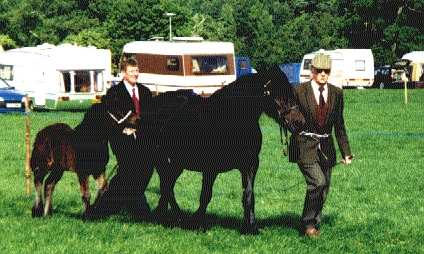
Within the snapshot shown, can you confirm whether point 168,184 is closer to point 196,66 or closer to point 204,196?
point 204,196

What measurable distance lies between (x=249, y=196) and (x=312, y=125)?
3.84ft

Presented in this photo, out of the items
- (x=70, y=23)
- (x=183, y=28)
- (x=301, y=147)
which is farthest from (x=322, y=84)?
(x=70, y=23)

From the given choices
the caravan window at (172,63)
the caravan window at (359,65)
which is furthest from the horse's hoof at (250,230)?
the caravan window at (359,65)

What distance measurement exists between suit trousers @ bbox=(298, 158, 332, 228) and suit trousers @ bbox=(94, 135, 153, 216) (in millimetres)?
2244

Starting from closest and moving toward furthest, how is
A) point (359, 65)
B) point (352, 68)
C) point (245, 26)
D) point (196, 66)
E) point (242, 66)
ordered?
point (196, 66)
point (242, 66)
point (352, 68)
point (359, 65)
point (245, 26)

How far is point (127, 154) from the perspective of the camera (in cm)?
1108

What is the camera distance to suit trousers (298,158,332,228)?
10203 mm

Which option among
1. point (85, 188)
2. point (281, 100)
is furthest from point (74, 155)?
point (281, 100)

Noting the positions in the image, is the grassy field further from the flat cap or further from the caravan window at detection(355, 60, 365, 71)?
the caravan window at detection(355, 60, 365, 71)

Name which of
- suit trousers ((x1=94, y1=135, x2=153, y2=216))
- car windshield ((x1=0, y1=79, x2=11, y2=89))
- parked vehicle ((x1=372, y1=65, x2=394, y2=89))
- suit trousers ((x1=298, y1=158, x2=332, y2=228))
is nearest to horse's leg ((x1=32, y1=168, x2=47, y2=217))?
suit trousers ((x1=94, y1=135, x2=153, y2=216))

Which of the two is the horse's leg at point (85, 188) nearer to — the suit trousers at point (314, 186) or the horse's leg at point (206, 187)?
the horse's leg at point (206, 187)

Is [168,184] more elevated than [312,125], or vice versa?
[312,125]

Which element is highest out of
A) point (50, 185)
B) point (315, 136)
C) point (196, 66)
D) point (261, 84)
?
point (261, 84)

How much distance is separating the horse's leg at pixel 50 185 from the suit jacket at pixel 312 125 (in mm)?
3322
